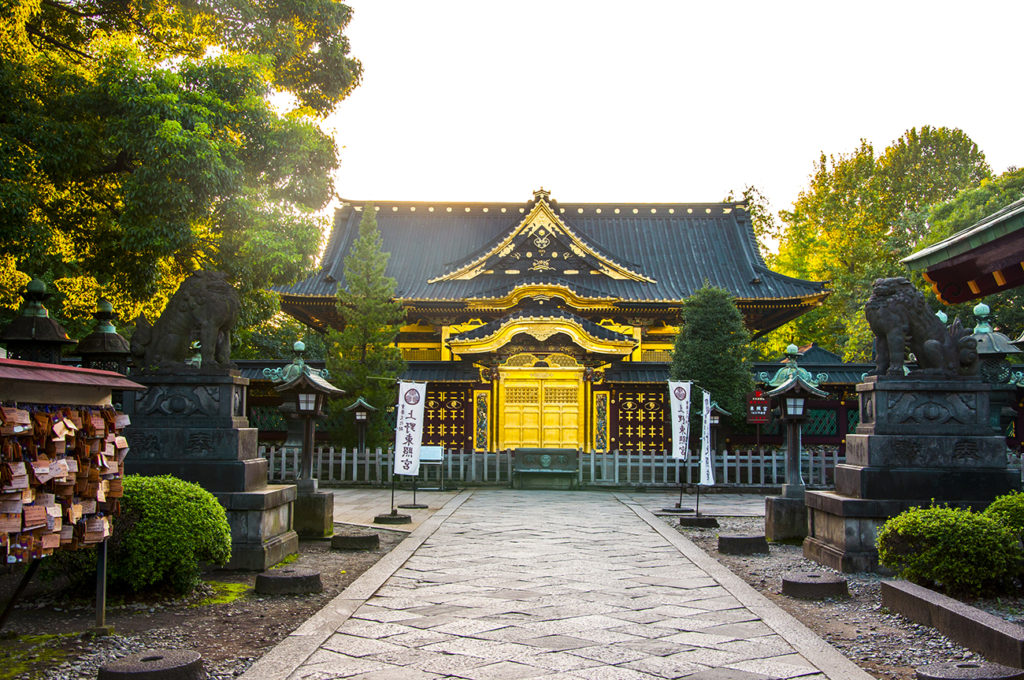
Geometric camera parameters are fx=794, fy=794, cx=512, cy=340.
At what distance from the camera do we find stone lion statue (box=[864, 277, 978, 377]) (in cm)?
841

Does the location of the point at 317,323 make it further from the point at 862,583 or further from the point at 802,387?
the point at 862,583

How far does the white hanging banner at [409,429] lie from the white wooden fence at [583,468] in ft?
16.7

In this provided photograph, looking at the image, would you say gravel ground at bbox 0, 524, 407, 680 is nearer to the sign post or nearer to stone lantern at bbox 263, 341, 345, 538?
stone lantern at bbox 263, 341, 345, 538

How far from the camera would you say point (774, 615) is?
20.0 feet

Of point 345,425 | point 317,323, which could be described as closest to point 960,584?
point 345,425

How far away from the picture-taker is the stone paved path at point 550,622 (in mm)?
4707

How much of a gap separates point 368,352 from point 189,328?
11.2m

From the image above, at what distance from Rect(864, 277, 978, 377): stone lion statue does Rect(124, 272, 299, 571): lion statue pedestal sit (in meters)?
6.71

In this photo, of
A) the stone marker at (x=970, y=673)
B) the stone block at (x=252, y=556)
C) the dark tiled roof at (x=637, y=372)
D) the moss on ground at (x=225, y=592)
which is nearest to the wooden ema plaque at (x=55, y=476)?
the moss on ground at (x=225, y=592)

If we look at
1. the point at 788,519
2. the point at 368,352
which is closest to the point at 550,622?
the point at 788,519

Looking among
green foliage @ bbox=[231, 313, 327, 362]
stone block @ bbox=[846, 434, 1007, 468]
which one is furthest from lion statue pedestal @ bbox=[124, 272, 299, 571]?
green foliage @ bbox=[231, 313, 327, 362]

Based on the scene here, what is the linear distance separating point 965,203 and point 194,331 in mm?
29500

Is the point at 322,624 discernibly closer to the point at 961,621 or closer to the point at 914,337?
the point at 961,621

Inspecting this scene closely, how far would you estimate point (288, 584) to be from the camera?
6809 mm
